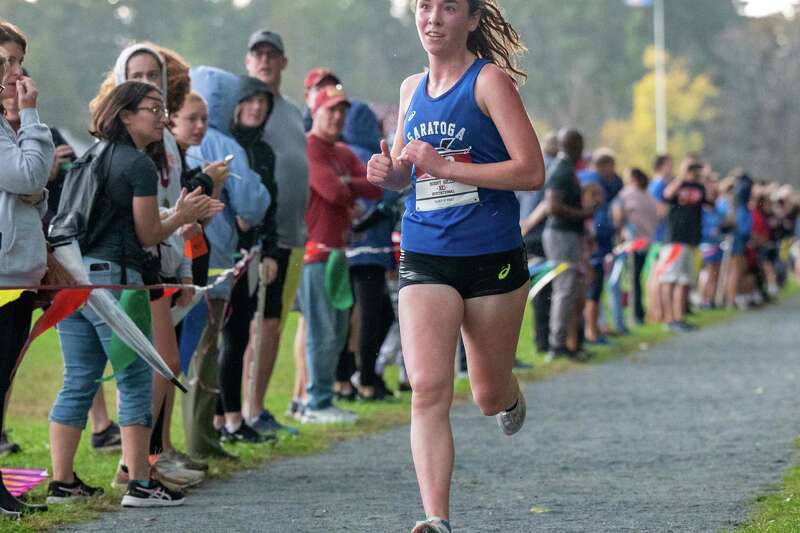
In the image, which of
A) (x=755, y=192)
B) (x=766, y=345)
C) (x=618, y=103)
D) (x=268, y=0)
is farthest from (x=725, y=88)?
(x=766, y=345)

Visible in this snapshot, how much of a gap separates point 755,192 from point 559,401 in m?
18.1

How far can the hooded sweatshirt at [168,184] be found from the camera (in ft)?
23.7

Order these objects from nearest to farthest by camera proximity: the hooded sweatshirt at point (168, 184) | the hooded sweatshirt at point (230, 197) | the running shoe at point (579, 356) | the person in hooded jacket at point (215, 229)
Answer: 1. the hooded sweatshirt at point (168, 184)
2. the person in hooded jacket at point (215, 229)
3. the hooded sweatshirt at point (230, 197)
4. the running shoe at point (579, 356)

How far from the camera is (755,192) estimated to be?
28.8 metres

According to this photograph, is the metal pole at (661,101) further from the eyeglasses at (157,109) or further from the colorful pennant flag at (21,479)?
the eyeglasses at (157,109)

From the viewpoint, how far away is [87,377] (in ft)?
22.7

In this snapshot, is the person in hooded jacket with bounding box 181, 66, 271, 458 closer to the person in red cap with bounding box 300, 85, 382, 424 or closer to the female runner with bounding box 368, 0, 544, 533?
the person in red cap with bounding box 300, 85, 382, 424

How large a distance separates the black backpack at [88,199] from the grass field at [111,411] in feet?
3.87

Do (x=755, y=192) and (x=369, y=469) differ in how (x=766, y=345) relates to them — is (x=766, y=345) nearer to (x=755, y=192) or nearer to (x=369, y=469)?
(x=369, y=469)

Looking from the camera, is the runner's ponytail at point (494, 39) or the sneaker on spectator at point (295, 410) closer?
the runner's ponytail at point (494, 39)

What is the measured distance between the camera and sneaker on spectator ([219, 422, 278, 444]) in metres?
9.02

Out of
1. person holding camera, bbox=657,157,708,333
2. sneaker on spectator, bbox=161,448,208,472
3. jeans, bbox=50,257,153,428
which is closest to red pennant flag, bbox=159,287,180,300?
jeans, bbox=50,257,153,428

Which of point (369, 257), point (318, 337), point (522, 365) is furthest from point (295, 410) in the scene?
point (522, 365)

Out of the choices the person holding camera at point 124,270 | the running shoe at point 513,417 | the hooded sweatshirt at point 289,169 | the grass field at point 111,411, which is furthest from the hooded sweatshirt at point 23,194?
the hooded sweatshirt at point 289,169
